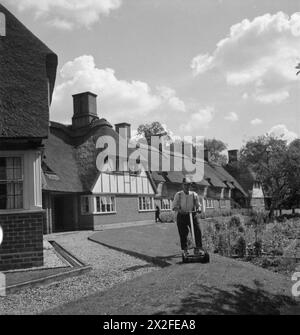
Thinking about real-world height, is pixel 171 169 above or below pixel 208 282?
above

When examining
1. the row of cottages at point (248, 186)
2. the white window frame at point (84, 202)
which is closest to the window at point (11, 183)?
the white window frame at point (84, 202)

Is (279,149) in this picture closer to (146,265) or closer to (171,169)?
(171,169)

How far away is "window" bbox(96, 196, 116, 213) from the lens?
2777 cm

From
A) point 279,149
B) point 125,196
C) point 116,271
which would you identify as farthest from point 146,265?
point 279,149

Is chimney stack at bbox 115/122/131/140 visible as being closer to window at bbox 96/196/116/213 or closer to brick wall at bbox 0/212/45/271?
window at bbox 96/196/116/213

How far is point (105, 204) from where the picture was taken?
28453mm

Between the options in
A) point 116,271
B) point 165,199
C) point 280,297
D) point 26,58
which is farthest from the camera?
point 165,199

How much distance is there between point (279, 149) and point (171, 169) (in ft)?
45.4

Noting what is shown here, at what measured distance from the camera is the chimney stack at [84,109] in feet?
105

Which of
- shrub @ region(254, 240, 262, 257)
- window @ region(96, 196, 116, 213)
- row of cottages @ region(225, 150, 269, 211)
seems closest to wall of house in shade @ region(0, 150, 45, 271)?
shrub @ region(254, 240, 262, 257)

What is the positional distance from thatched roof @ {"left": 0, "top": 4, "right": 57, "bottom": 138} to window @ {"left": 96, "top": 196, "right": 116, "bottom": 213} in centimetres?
1493

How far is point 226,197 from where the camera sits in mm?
56719

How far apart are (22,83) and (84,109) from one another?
66.0 ft

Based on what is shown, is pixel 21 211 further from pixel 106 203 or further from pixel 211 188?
pixel 211 188
